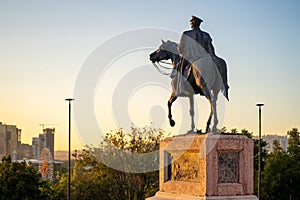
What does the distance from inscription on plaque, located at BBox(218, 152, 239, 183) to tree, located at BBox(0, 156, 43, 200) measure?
2311cm

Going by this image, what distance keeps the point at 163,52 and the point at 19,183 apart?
21.7 m

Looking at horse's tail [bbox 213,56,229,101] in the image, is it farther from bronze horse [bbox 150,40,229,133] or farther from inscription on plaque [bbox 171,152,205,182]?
inscription on plaque [bbox 171,152,205,182]

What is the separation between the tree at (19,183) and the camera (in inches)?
1267

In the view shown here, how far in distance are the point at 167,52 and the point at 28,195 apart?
21.8 metres

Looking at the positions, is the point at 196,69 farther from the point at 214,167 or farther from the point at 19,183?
the point at 19,183

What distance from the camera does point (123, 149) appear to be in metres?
40.9

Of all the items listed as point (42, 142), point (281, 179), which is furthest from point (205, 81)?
point (42, 142)

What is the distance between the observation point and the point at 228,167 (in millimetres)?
11266

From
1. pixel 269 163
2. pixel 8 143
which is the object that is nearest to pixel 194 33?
pixel 269 163

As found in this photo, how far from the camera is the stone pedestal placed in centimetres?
1101

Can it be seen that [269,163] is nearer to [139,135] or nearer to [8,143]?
[139,135]

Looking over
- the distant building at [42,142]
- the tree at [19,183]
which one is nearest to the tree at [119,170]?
the tree at [19,183]

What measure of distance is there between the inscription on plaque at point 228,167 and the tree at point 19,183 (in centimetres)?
2311

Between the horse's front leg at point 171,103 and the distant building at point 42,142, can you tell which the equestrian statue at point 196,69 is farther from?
the distant building at point 42,142
